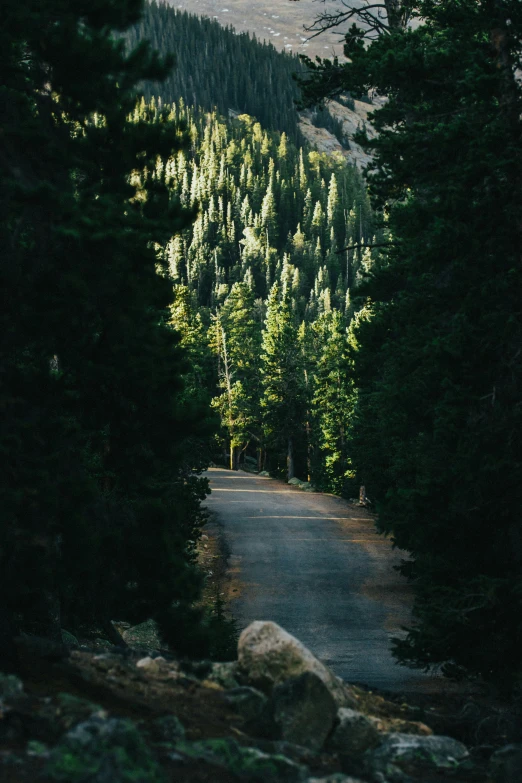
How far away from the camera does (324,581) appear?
77.2 ft

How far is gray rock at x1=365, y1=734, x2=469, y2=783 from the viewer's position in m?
7.10

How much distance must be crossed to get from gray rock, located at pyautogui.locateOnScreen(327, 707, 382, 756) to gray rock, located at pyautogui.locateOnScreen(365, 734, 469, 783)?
78 mm

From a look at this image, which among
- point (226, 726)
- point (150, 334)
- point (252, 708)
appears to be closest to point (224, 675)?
point (252, 708)

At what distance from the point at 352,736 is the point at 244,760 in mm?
1936

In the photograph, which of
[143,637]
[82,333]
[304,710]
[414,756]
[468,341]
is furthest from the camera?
[143,637]

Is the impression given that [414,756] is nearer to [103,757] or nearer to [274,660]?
[274,660]

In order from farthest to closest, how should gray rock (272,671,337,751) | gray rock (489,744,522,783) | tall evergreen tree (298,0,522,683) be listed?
1. tall evergreen tree (298,0,522,683)
2. gray rock (272,671,337,751)
3. gray rock (489,744,522,783)

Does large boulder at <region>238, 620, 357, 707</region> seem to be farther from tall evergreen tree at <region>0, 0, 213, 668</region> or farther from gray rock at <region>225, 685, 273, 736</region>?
tall evergreen tree at <region>0, 0, 213, 668</region>

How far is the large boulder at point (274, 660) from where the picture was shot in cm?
792

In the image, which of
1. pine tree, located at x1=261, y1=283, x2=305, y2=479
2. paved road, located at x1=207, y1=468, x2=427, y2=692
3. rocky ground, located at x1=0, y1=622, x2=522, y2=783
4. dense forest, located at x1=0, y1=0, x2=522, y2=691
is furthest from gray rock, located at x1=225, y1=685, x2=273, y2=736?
pine tree, located at x1=261, y1=283, x2=305, y2=479

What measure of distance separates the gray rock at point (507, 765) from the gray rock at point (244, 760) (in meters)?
1.78

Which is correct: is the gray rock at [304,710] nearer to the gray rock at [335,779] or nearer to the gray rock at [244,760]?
the gray rock at [244,760]

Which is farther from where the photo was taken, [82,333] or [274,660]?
[82,333]

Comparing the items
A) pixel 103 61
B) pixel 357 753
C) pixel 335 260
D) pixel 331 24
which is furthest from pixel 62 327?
pixel 335 260
